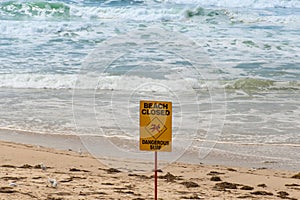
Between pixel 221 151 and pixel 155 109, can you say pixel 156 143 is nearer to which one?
pixel 155 109

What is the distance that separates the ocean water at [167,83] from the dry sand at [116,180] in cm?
73

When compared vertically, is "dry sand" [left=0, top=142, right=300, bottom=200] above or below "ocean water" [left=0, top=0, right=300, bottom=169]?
below

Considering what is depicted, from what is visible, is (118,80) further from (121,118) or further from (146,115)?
(146,115)

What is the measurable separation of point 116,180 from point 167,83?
8.30 metres

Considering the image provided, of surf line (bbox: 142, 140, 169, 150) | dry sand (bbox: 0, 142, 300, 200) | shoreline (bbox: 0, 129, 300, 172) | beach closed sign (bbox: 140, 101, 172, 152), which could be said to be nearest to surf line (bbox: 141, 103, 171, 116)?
beach closed sign (bbox: 140, 101, 172, 152)

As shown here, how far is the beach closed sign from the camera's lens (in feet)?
15.3

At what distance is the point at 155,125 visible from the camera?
4699 mm

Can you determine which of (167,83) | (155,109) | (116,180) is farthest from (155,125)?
(167,83)

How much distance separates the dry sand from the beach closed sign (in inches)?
47.1

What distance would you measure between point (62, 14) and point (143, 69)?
741 inches

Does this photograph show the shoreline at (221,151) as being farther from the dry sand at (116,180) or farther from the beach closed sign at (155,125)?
the beach closed sign at (155,125)

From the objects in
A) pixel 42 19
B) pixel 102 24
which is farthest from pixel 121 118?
pixel 42 19

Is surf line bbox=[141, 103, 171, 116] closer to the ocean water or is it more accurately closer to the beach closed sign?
the beach closed sign

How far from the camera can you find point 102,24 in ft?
101
